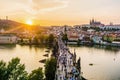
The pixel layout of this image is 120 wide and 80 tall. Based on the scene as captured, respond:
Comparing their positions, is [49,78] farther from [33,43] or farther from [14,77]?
[33,43]

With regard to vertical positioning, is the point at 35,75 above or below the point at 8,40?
above

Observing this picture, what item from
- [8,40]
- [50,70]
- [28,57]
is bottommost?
[28,57]

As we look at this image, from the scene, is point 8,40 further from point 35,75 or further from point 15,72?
point 15,72

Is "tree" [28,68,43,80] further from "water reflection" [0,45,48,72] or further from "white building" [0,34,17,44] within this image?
"white building" [0,34,17,44]

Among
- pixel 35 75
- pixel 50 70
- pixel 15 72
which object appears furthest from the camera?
pixel 50 70

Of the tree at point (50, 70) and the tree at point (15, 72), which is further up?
the tree at point (15, 72)

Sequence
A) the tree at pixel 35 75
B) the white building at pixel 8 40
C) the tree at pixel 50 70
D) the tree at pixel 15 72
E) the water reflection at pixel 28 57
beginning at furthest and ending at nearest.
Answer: the white building at pixel 8 40 < the water reflection at pixel 28 57 < the tree at pixel 50 70 < the tree at pixel 35 75 < the tree at pixel 15 72

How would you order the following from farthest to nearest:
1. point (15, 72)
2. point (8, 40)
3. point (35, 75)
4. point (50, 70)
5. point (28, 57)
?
point (8, 40) → point (28, 57) → point (50, 70) → point (35, 75) → point (15, 72)

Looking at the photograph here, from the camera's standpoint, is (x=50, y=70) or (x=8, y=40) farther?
(x=8, y=40)

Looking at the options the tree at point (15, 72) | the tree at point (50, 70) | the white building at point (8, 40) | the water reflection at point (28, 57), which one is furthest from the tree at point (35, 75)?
the white building at point (8, 40)

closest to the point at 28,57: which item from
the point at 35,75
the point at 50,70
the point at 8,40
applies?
the point at 50,70

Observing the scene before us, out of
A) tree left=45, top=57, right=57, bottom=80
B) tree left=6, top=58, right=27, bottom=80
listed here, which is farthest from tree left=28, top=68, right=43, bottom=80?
tree left=45, top=57, right=57, bottom=80

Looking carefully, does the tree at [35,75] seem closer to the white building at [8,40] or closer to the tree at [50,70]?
the tree at [50,70]
